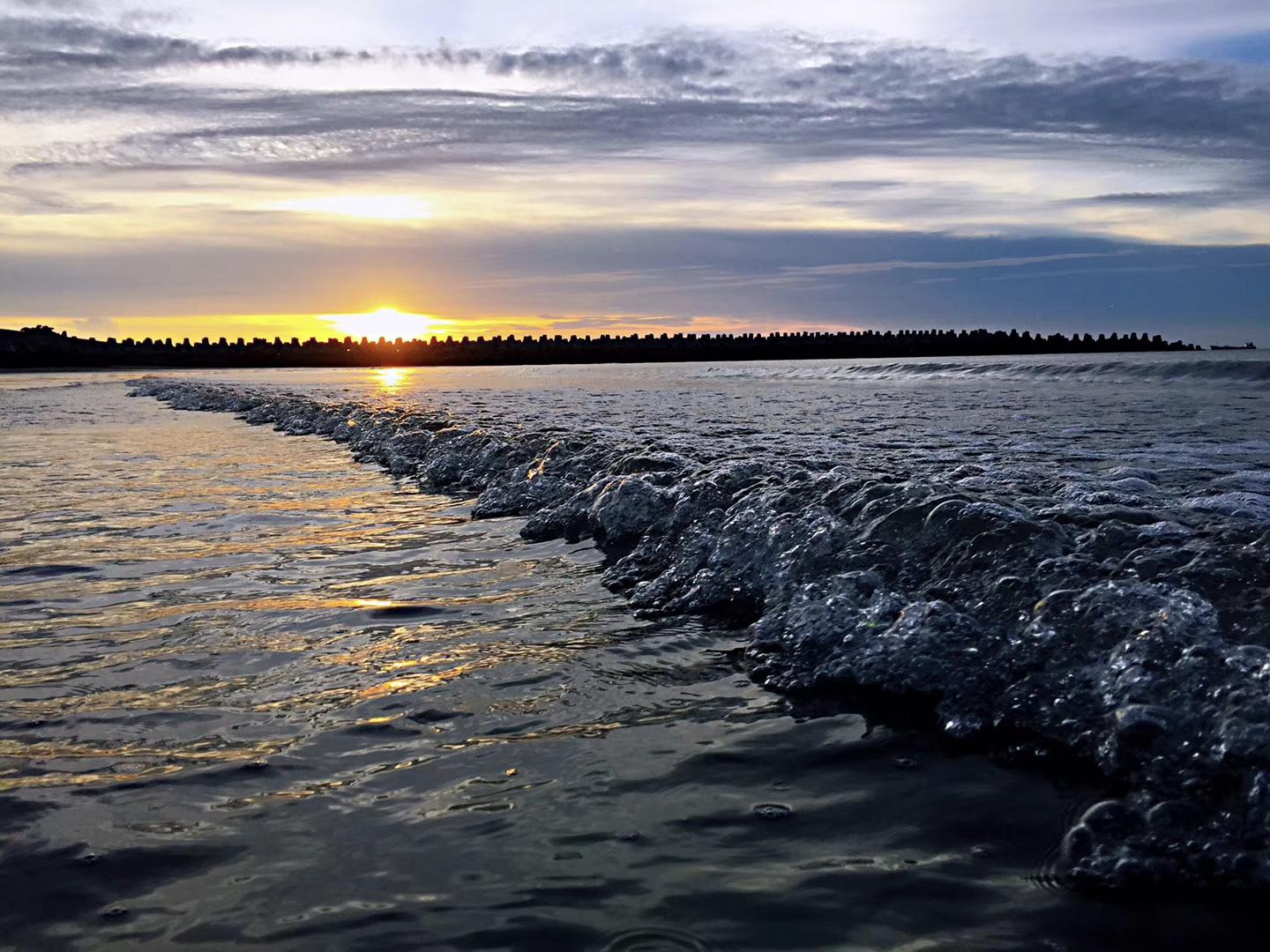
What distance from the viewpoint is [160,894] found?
8.29 ft

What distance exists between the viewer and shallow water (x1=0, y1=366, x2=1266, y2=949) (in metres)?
2.43

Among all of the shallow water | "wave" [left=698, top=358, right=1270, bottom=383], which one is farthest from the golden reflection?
the shallow water

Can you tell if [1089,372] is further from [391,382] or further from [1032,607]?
[391,382]

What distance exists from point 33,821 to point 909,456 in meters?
7.88

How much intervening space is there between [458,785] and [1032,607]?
243cm

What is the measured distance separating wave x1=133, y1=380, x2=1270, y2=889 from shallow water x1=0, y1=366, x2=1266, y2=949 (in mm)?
223

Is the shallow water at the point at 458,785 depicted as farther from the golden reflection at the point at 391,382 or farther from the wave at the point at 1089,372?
the golden reflection at the point at 391,382

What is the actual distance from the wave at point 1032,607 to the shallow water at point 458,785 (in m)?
0.22

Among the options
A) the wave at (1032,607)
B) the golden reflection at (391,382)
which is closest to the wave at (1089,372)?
the golden reflection at (391,382)

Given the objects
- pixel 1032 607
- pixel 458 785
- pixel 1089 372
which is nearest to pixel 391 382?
pixel 1089 372

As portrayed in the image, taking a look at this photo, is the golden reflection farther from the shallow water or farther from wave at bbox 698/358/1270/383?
the shallow water

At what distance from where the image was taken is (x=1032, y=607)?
168 inches

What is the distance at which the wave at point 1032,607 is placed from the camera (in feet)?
9.74

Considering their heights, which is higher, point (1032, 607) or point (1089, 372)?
point (1089, 372)
